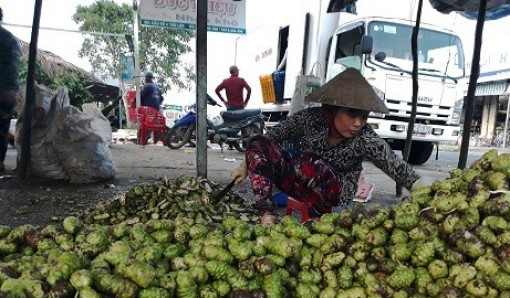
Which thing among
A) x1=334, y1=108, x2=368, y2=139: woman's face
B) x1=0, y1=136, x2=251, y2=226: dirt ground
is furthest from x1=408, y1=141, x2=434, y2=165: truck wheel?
x1=334, y1=108, x2=368, y2=139: woman's face

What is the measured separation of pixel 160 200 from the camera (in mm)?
3322

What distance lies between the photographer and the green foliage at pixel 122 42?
76.9 ft

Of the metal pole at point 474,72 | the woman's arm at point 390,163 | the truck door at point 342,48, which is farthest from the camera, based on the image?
the truck door at point 342,48

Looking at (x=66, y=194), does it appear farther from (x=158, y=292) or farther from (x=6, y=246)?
(x=158, y=292)

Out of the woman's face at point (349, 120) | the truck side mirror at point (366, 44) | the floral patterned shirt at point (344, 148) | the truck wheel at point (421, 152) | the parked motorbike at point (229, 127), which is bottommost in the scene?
the truck wheel at point (421, 152)

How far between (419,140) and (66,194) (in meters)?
7.47

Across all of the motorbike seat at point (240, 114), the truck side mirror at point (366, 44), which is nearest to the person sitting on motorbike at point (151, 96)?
the motorbike seat at point (240, 114)

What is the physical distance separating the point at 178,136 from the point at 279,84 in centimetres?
281

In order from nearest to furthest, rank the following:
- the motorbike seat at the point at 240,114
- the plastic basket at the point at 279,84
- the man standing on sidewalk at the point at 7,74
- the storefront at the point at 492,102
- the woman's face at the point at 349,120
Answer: the woman's face at the point at 349,120
the man standing on sidewalk at the point at 7,74
the motorbike seat at the point at 240,114
the plastic basket at the point at 279,84
the storefront at the point at 492,102

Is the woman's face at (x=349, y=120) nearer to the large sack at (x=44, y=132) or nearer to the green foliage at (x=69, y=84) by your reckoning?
the large sack at (x=44, y=132)

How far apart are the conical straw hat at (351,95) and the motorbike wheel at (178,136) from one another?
7.34 meters

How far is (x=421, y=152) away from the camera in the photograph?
9.90 metres

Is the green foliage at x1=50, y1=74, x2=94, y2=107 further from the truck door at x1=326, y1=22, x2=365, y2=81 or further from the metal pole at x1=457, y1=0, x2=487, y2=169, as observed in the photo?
the metal pole at x1=457, y1=0, x2=487, y2=169

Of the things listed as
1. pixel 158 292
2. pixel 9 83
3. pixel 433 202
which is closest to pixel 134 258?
pixel 158 292
